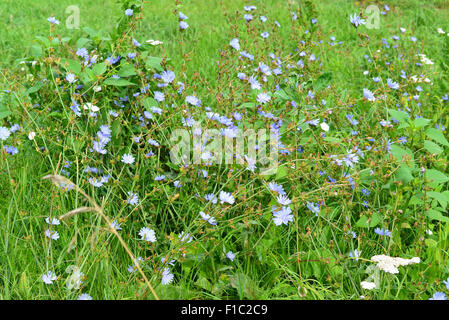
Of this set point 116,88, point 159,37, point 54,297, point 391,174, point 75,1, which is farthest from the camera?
point 75,1

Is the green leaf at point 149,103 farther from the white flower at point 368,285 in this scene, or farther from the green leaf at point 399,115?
the white flower at point 368,285

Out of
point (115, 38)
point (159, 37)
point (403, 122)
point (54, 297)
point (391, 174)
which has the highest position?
point (159, 37)

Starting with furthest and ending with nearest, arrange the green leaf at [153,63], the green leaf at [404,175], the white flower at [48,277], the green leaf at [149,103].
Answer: the green leaf at [153,63] → the green leaf at [149,103] → the green leaf at [404,175] → the white flower at [48,277]

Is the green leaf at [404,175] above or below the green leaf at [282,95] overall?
below

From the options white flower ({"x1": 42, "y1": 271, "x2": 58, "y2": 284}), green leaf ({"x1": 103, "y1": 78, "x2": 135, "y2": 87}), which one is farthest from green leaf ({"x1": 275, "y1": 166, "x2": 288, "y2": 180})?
white flower ({"x1": 42, "y1": 271, "x2": 58, "y2": 284})

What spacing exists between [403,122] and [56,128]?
1518 millimetres

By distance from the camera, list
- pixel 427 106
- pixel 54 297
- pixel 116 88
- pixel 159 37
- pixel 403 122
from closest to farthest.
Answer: pixel 54 297, pixel 403 122, pixel 116 88, pixel 427 106, pixel 159 37

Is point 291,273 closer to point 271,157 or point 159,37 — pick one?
point 271,157

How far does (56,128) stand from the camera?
2.21 meters

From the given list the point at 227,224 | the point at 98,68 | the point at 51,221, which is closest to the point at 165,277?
the point at 227,224

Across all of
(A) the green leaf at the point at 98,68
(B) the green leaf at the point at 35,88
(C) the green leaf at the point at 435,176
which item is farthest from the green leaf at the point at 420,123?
(B) the green leaf at the point at 35,88

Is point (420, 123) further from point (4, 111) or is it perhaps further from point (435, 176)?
point (4, 111)

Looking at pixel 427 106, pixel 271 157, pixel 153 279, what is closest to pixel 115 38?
pixel 271 157

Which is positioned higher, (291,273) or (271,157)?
(271,157)
